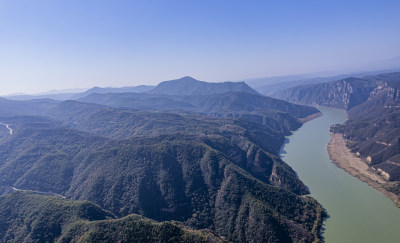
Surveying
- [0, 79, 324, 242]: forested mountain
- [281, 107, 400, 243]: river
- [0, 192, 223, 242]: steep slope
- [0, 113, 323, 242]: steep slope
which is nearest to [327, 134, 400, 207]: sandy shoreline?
[281, 107, 400, 243]: river

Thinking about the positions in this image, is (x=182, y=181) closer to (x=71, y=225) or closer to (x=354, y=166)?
(x=71, y=225)

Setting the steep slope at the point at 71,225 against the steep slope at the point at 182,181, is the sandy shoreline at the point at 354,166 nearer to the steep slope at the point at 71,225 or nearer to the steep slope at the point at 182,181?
the steep slope at the point at 182,181

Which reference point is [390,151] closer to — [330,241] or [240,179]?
[330,241]

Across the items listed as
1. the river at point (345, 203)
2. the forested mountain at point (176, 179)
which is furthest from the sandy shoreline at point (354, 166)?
the forested mountain at point (176, 179)

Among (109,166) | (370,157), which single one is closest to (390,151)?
(370,157)

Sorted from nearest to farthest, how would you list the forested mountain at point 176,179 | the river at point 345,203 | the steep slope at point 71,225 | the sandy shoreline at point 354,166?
the steep slope at point 71,225 < the river at point 345,203 < the forested mountain at point 176,179 < the sandy shoreline at point 354,166

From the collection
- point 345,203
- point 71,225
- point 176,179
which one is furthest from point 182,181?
point 345,203
